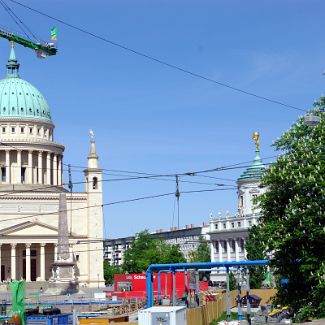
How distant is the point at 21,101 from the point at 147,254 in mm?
33641

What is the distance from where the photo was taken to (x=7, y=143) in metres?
132

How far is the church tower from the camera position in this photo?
124 meters

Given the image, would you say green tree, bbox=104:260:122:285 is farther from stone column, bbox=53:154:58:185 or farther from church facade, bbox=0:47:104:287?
stone column, bbox=53:154:58:185

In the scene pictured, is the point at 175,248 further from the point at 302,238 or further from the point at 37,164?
the point at 302,238

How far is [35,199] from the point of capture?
411 feet

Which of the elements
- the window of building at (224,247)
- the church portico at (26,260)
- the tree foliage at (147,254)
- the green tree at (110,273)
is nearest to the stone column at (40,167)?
the church portico at (26,260)

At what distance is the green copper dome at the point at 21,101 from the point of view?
135625mm

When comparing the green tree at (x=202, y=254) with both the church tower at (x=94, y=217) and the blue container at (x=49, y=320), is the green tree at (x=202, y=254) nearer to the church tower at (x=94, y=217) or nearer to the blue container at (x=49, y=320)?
the church tower at (x=94, y=217)

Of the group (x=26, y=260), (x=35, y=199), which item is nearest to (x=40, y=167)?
(x=35, y=199)

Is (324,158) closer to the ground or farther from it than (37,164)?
closer to the ground

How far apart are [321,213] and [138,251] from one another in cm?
10891

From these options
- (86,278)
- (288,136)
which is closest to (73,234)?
(86,278)

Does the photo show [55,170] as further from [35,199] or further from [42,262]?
[42,262]

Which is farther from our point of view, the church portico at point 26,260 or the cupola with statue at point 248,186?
the cupola with statue at point 248,186
